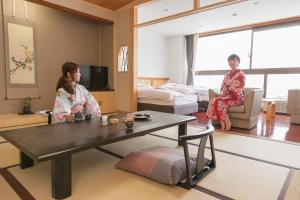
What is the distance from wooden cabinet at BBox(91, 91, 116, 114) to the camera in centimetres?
463

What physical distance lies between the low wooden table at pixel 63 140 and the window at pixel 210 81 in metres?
4.81

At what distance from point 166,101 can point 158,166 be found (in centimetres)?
253

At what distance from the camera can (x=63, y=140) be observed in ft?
4.84

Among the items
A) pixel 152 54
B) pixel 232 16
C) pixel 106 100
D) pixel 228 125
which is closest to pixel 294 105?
pixel 228 125

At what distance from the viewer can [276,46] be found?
548 cm

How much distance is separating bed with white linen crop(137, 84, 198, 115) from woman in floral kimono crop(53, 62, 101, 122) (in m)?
1.96

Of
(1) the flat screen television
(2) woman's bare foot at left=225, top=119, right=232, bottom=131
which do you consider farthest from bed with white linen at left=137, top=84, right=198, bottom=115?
(2) woman's bare foot at left=225, top=119, right=232, bottom=131

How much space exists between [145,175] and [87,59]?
4.01 m

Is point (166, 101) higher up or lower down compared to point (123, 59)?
lower down

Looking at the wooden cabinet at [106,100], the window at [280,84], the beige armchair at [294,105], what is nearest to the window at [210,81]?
the window at [280,84]

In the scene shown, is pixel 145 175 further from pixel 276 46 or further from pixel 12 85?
pixel 276 46

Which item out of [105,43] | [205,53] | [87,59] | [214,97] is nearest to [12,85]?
[87,59]

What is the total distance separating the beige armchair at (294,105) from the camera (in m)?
3.80

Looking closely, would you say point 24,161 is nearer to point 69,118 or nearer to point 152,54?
point 69,118
